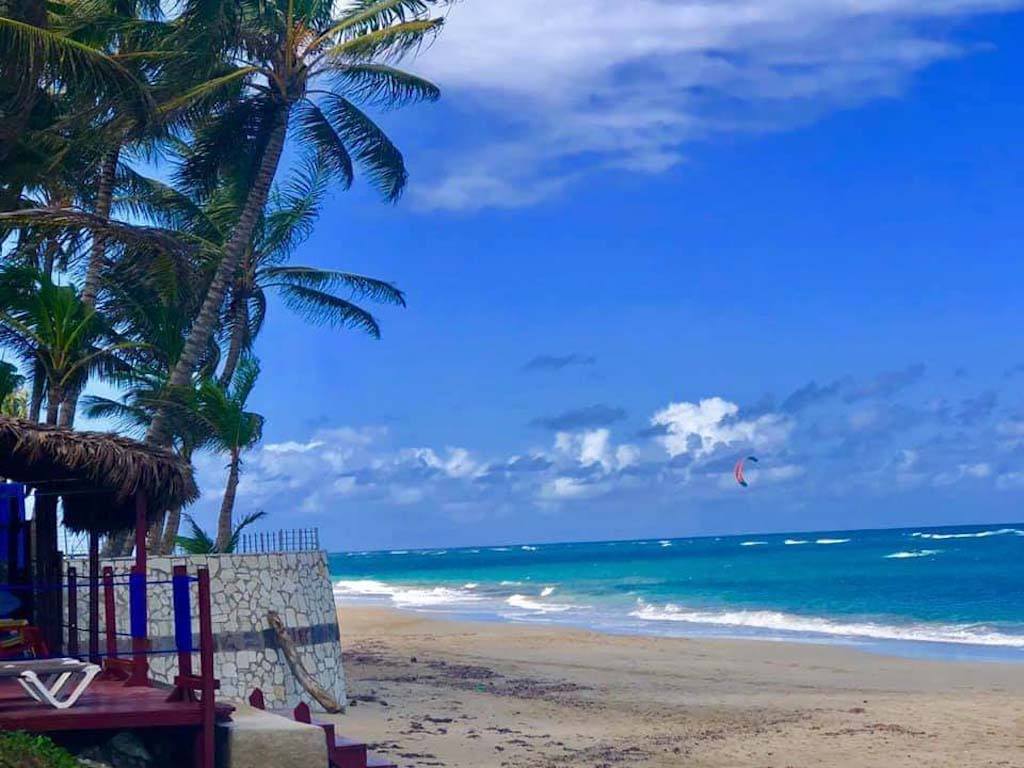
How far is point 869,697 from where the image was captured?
18031mm

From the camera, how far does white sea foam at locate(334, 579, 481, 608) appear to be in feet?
167

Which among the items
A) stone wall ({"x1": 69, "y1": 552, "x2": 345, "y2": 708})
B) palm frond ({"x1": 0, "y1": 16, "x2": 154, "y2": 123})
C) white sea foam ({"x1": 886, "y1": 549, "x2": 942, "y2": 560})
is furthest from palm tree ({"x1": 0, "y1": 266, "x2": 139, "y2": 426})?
white sea foam ({"x1": 886, "y1": 549, "x2": 942, "y2": 560})

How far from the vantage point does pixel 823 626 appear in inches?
1321

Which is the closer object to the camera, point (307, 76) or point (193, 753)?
point (193, 753)

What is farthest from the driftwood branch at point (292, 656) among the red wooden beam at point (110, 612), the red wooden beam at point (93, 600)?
the red wooden beam at point (110, 612)

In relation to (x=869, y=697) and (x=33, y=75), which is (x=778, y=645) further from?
Result: (x=33, y=75)

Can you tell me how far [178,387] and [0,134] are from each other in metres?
4.65

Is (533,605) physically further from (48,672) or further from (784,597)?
(48,672)

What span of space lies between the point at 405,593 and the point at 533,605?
14.5 meters

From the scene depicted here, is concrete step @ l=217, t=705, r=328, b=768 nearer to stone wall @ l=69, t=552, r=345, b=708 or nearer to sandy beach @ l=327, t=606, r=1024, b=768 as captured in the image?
sandy beach @ l=327, t=606, r=1024, b=768

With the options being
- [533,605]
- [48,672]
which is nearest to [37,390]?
[48,672]

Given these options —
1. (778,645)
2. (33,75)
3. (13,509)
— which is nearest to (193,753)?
(13,509)

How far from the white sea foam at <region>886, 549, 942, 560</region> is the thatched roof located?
2706 inches

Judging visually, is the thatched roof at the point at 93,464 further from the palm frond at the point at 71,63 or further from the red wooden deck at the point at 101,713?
the palm frond at the point at 71,63
